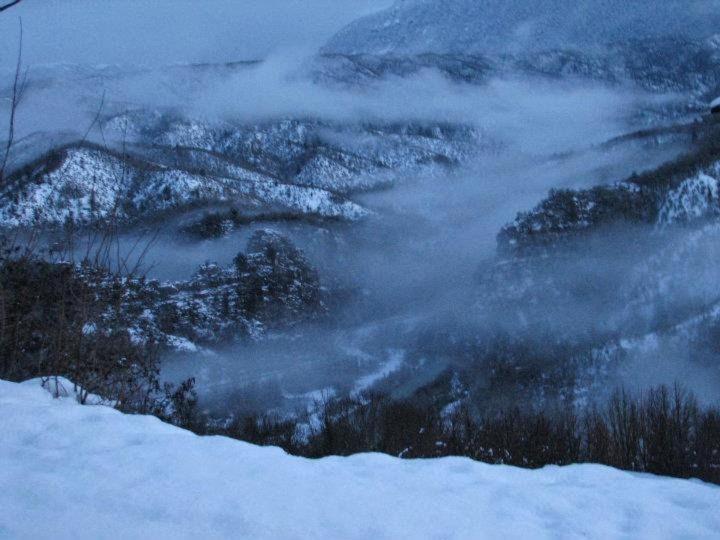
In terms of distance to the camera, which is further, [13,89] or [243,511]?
[13,89]

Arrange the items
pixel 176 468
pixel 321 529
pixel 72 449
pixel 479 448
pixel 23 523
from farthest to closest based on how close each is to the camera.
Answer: pixel 479 448 < pixel 72 449 < pixel 176 468 < pixel 321 529 < pixel 23 523

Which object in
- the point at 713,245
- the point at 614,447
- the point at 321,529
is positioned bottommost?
the point at 614,447

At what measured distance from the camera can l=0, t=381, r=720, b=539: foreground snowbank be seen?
165 inches

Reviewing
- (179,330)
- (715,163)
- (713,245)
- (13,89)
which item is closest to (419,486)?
(13,89)

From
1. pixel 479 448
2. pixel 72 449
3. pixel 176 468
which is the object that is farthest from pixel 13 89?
pixel 479 448

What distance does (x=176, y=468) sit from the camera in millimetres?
4949

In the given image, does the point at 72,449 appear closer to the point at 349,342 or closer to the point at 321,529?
the point at 321,529

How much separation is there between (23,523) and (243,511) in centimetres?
148

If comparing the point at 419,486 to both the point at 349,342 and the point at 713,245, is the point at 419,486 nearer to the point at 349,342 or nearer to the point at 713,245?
the point at 713,245

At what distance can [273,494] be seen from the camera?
4.63 metres

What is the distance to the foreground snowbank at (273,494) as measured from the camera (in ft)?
13.7

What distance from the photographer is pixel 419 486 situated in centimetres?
514

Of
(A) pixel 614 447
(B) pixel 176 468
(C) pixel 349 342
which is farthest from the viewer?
(C) pixel 349 342

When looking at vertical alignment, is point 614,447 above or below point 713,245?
below
